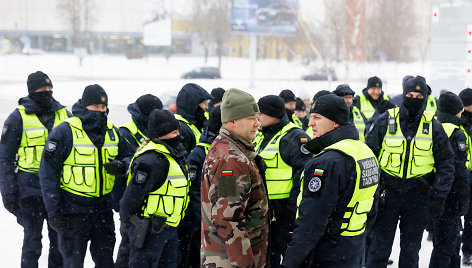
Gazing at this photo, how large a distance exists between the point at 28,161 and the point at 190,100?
1764 mm

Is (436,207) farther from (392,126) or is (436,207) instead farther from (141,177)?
(141,177)

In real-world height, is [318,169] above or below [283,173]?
above

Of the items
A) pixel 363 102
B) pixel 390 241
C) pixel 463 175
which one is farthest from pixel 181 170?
pixel 363 102

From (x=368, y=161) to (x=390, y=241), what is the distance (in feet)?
7.03

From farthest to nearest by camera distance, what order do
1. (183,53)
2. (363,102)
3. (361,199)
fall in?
(183,53) → (363,102) → (361,199)

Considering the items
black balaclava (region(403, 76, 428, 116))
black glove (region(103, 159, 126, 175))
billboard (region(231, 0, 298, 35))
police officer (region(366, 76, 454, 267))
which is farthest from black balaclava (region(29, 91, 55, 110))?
billboard (region(231, 0, 298, 35))

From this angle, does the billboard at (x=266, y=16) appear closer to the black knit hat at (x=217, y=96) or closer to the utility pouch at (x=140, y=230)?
the black knit hat at (x=217, y=96)

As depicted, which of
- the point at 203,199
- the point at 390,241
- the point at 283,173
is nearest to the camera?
the point at 203,199

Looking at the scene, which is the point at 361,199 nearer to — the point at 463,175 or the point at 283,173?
the point at 283,173

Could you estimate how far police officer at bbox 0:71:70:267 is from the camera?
17.5ft

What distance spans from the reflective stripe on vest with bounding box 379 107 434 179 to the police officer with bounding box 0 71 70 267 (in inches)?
140

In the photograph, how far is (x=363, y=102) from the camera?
29.5 ft

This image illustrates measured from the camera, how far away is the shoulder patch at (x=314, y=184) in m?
3.39

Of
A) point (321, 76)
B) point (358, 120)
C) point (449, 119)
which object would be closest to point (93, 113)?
point (449, 119)
